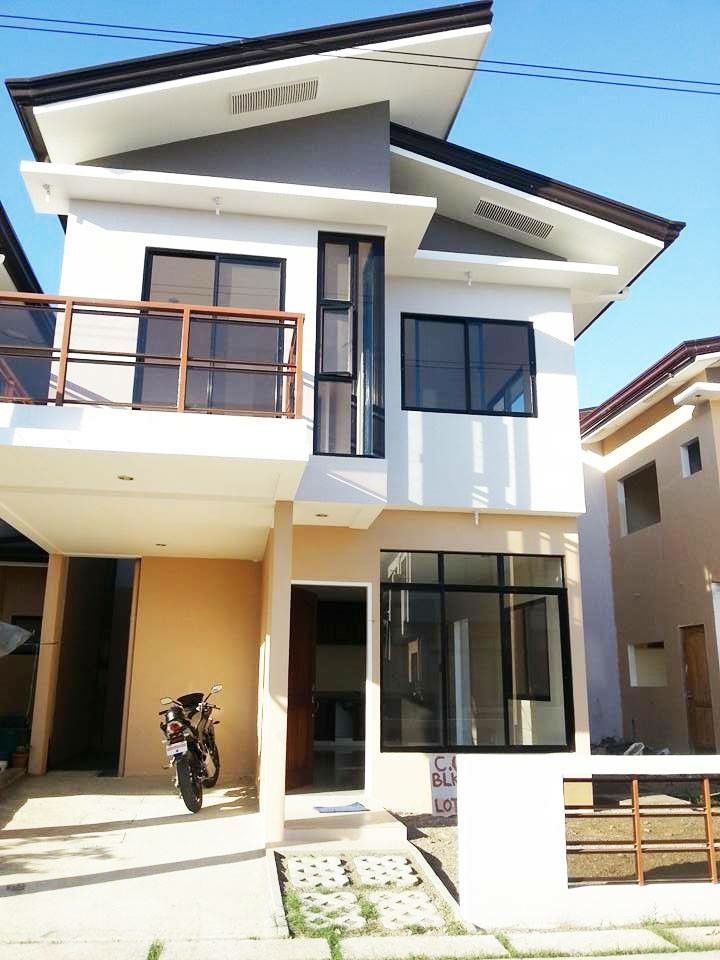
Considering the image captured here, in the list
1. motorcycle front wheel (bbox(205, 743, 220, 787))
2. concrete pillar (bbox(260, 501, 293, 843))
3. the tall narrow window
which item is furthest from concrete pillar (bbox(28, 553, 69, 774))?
the tall narrow window

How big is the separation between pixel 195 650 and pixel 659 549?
674cm

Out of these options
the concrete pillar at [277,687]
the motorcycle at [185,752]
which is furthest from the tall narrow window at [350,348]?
the motorcycle at [185,752]

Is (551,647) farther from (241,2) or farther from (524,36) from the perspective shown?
(241,2)

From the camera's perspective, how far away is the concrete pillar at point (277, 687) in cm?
632

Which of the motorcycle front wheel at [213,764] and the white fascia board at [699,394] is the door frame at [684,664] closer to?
the white fascia board at [699,394]

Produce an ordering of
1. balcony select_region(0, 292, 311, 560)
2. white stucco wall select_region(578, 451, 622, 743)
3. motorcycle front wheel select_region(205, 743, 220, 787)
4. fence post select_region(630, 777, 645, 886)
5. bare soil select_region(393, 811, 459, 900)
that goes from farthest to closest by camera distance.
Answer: white stucco wall select_region(578, 451, 622, 743) < motorcycle front wheel select_region(205, 743, 220, 787) < balcony select_region(0, 292, 311, 560) < bare soil select_region(393, 811, 459, 900) < fence post select_region(630, 777, 645, 886)

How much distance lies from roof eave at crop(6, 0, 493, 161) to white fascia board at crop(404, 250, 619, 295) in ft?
7.18

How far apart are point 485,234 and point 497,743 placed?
19.0 ft

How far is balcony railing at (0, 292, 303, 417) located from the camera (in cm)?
638

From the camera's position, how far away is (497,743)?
830 cm

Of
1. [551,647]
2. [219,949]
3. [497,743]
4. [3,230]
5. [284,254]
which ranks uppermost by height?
[3,230]

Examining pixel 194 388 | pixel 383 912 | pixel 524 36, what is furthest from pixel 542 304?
pixel 383 912

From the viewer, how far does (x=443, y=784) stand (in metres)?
7.83

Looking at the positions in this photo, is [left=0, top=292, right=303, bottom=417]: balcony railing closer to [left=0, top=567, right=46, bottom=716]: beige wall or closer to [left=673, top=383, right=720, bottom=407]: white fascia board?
[left=0, top=567, right=46, bottom=716]: beige wall
